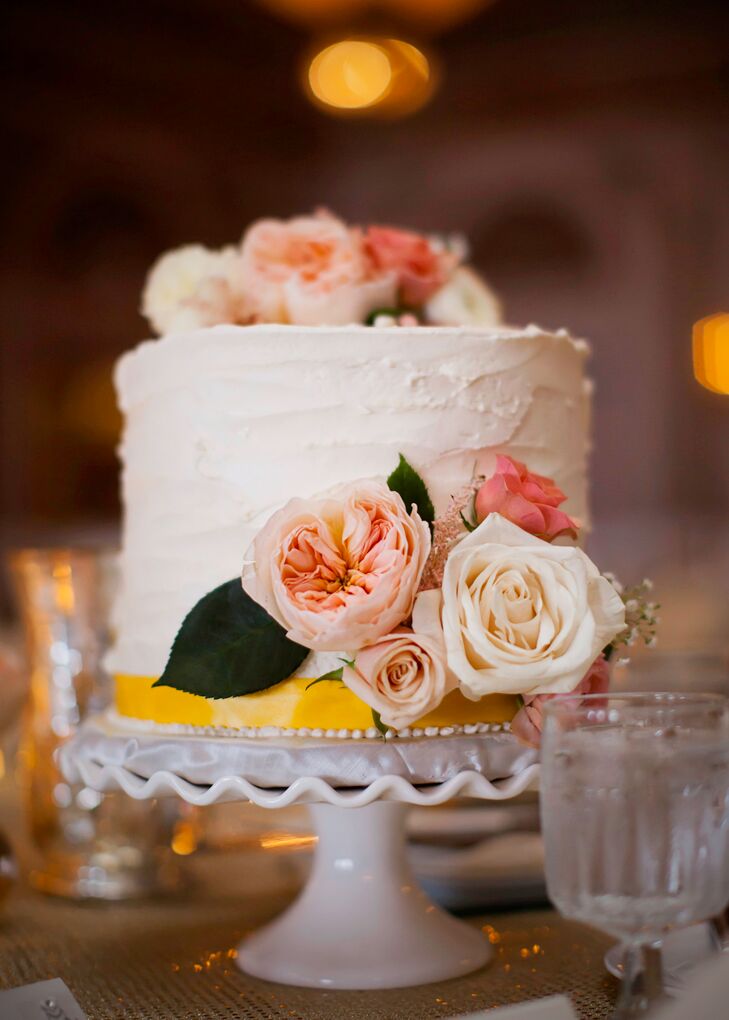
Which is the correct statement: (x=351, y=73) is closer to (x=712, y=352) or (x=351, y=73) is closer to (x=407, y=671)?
(x=712, y=352)

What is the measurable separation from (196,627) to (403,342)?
1.34 ft

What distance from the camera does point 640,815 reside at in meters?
1.03

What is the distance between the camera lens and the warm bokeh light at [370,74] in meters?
5.93

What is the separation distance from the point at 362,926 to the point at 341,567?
555 mm

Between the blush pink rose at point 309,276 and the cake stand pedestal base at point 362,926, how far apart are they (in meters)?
0.64

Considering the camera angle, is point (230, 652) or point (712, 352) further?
point (712, 352)

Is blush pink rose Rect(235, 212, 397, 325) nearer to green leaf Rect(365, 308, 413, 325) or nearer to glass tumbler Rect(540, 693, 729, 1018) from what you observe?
green leaf Rect(365, 308, 413, 325)

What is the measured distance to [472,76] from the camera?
663 cm

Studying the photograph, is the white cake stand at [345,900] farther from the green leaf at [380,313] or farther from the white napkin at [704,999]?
the green leaf at [380,313]

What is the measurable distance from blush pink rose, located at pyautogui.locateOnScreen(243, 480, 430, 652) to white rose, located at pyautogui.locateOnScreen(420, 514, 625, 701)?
2.1 inches

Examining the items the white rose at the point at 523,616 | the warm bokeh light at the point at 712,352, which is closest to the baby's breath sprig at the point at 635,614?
the white rose at the point at 523,616

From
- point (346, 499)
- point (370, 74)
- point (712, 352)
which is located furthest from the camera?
point (712, 352)

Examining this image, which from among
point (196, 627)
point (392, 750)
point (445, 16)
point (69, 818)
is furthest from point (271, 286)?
point (445, 16)

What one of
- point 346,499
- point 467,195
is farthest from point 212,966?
point 467,195
